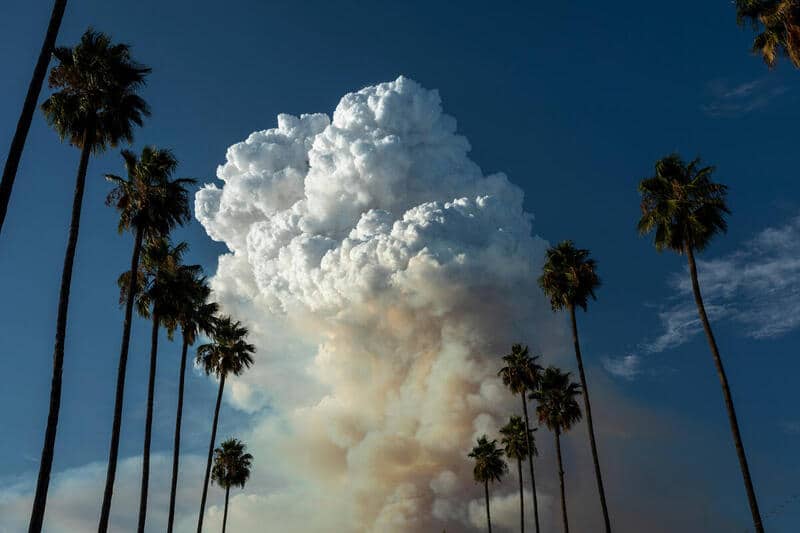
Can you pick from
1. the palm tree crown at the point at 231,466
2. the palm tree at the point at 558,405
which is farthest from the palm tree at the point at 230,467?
the palm tree at the point at 558,405

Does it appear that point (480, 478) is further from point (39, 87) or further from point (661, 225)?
point (39, 87)

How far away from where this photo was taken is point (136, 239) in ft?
123

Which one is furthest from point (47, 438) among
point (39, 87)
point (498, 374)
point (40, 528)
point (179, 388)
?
point (498, 374)

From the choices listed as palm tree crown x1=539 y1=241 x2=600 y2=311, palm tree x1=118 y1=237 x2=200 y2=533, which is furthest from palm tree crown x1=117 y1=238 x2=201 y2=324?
palm tree crown x1=539 y1=241 x2=600 y2=311

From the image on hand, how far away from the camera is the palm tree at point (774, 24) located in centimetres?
3006

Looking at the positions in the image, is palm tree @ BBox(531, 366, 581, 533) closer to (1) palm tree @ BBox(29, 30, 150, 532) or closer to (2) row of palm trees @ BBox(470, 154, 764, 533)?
(2) row of palm trees @ BBox(470, 154, 764, 533)

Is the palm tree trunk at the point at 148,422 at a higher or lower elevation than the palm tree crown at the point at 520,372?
lower

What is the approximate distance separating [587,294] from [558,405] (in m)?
16.8

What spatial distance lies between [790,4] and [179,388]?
44.1 metres

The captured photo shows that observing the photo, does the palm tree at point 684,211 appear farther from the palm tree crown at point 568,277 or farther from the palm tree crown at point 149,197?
the palm tree crown at point 149,197

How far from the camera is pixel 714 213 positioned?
37.3m

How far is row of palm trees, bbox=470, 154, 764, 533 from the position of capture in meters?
37.2

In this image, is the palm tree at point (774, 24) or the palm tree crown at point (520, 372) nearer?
the palm tree at point (774, 24)

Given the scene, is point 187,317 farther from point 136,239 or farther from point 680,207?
point 680,207
